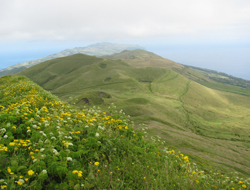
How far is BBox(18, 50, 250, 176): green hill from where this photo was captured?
146 feet

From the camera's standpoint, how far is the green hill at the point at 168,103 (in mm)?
44531

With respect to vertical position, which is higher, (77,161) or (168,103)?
(77,161)

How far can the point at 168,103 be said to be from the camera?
92.6 metres

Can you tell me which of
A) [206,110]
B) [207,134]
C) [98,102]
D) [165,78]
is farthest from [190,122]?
[165,78]

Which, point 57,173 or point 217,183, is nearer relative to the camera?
point 57,173

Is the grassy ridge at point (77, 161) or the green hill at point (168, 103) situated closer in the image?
the grassy ridge at point (77, 161)

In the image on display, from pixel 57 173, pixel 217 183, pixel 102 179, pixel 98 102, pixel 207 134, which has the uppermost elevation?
pixel 57 173

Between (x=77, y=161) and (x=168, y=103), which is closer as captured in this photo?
(x=77, y=161)

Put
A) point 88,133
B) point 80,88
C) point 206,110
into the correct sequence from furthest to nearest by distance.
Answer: point 80,88
point 206,110
point 88,133

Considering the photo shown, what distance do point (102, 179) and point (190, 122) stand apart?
78133 mm

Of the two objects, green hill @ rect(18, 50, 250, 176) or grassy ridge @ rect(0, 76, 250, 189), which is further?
green hill @ rect(18, 50, 250, 176)

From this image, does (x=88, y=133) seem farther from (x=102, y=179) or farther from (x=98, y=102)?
(x=98, y=102)

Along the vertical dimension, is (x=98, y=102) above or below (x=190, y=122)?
above

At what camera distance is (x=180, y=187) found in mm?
5855
